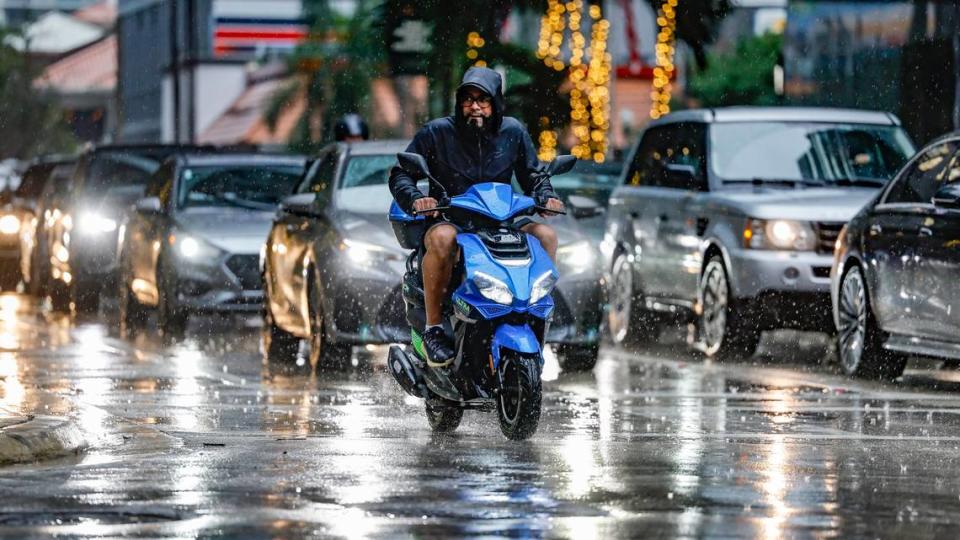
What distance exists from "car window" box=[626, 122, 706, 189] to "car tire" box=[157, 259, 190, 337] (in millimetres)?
3839

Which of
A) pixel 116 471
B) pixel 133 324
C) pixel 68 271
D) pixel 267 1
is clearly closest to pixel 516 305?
pixel 116 471

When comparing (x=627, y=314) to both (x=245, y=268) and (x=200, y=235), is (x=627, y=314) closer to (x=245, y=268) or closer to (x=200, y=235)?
(x=245, y=268)

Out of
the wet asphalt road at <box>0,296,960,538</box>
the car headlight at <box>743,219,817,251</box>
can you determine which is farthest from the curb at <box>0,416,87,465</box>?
the car headlight at <box>743,219,817,251</box>

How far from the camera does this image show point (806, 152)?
1945cm

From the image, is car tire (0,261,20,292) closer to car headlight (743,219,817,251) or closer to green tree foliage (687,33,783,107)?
car headlight (743,219,817,251)

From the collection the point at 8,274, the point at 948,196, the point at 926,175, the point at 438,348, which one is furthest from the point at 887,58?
the point at 438,348

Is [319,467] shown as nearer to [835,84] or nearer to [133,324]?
[133,324]

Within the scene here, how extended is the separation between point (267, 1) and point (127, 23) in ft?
24.9

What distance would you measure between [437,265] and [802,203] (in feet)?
22.2

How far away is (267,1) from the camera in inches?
5177

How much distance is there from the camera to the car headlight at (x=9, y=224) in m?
34.1

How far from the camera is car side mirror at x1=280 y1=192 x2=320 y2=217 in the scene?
1738 cm

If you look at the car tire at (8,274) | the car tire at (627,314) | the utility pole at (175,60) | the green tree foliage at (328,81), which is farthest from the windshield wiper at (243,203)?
the green tree foliage at (328,81)

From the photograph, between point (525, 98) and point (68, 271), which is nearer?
point (68, 271)
